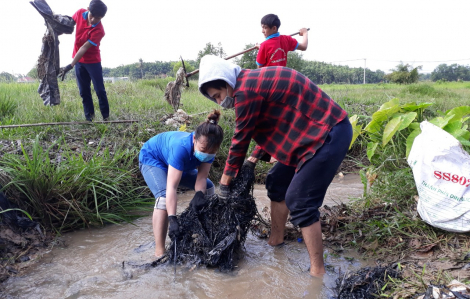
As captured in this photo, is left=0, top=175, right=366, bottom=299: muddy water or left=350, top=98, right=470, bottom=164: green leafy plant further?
left=350, top=98, right=470, bottom=164: green leafy plant

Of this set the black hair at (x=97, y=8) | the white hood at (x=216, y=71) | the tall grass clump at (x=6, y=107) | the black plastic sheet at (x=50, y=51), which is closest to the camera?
the white hood at (x=216, y=71)

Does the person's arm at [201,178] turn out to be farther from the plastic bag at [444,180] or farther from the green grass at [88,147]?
the plastic bag at [444,180]

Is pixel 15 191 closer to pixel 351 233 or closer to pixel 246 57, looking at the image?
pixel 351 233

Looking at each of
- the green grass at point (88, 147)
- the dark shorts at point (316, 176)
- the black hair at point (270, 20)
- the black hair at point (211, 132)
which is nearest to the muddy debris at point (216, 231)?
the black hair at point (211, 132)

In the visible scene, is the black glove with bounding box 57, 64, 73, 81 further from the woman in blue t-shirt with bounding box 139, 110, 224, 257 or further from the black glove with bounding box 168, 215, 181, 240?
the black glove with bounding box 168, 215, 181, 240

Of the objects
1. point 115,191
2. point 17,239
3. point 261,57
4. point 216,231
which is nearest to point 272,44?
point 261,57

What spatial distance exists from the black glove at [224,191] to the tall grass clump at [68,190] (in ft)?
4.50

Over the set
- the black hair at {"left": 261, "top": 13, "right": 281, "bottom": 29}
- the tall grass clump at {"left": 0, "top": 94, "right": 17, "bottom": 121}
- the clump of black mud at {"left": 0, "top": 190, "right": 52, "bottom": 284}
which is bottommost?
the clump of black mud at {"left": 0, "top": 190, "right": 52, "bottom": 284}

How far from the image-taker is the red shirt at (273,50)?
16.4ft

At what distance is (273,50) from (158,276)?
3543mm

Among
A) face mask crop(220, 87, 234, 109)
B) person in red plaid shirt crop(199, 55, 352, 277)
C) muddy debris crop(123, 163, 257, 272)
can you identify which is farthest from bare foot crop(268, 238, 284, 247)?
face mask crop(220, 87, 234, 109)

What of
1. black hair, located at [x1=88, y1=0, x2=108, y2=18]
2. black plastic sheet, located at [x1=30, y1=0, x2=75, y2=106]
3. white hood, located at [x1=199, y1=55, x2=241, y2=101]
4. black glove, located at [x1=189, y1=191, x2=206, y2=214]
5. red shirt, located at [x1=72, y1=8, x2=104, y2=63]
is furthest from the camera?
black plastic sheet, located at [x1=30, y1=0, x2=75, y2=106]

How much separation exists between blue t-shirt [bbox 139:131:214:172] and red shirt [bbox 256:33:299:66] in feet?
8.62

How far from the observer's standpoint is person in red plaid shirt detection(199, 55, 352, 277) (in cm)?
217
